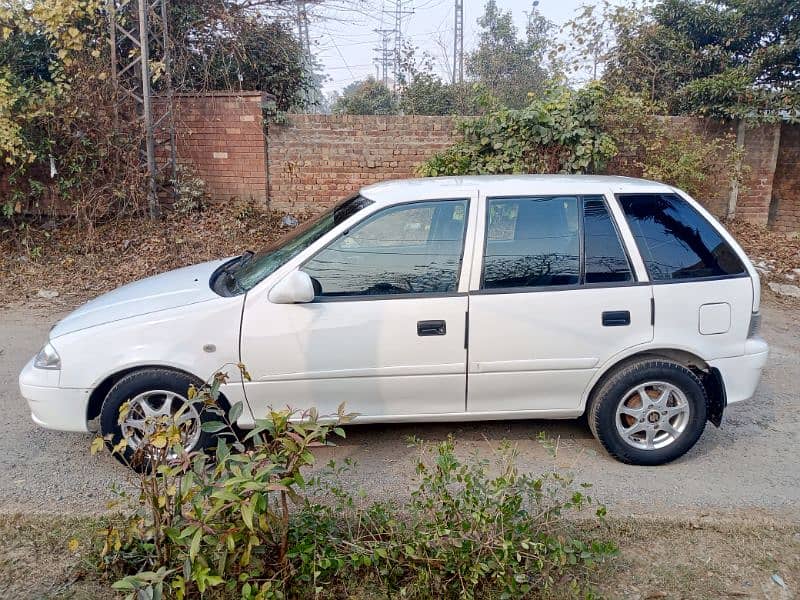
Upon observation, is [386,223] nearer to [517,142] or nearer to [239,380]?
[239,380]

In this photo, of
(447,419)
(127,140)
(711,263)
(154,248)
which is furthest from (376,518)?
(127,140)

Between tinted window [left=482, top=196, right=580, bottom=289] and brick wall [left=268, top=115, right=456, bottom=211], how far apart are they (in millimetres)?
6045

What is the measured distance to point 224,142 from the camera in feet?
32.0

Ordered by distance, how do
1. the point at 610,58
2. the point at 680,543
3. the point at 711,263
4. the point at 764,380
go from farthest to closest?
the point at 610,58
the point at 764,380
the point at 711,263
the point at 680,543

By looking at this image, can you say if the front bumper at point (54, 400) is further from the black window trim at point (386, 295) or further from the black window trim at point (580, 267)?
the black window trim at point (580, 267)

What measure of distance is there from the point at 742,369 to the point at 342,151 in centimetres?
712

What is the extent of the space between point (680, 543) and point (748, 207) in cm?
864

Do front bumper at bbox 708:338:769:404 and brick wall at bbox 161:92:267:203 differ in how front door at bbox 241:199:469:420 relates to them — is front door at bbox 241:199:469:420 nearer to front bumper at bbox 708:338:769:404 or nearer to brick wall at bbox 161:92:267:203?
front bumper at bbox 708:338:769:404

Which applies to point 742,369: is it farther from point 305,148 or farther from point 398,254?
point 305,148

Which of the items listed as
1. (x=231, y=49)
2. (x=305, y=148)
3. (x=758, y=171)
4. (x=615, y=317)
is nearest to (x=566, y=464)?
(x=615, y=317)

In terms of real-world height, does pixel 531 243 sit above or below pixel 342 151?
below

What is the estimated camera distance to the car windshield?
3.99 metres

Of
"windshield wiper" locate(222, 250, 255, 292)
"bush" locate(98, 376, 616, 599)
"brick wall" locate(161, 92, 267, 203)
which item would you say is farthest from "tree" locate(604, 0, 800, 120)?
"bush" locate(98, 376, 616, 599)

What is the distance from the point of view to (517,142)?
915 centimetres
